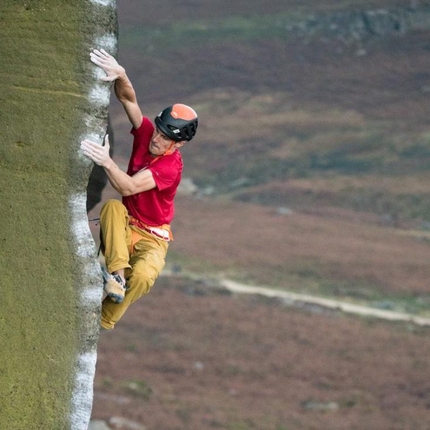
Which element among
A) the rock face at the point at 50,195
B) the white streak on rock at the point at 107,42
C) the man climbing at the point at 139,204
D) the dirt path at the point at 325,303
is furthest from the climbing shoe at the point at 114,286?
the dirt path at the point at 325,303

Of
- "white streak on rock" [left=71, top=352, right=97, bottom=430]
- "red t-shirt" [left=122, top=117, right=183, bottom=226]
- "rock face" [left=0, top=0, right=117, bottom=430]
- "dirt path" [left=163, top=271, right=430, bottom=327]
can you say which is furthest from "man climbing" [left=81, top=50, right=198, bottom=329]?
"dirt path" [left=163, top=271, right=430, bottom=327]

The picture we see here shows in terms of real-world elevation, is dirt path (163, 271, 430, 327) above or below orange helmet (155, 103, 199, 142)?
below

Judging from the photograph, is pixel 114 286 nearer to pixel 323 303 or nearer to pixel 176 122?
pixel 176 122

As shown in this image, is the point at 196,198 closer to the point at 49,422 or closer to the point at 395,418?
the point at 395,418

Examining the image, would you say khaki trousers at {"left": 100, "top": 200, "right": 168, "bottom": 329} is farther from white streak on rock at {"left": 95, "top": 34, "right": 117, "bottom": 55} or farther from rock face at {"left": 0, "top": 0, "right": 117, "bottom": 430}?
white streak on rock at {"left": 95, "top": 34, "right": 117, "bottom": 55}

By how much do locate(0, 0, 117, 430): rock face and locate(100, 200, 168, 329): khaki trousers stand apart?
346 mm

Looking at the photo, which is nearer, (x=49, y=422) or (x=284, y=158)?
(x=49, y=422)

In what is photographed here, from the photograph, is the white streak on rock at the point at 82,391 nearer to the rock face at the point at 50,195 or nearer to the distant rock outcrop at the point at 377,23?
the rock face at the point at 50,195

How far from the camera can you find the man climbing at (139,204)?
31.4ft

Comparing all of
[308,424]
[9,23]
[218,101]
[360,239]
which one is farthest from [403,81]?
[9,23]

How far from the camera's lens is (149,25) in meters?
103

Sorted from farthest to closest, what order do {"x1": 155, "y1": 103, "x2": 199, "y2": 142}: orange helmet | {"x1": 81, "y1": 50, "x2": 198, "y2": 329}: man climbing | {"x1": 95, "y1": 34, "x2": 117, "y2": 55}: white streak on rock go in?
1. {"x1": 155, "y1": 103, "x2": 199, "y2": 142}: orange helmet
2. {"x1": 81, "y1": 50, "x2": 198, "y2": 329}: man climbing
3. {"x1": 95, "y1": 34, "x2": 117, "y2": 55}: white streak on rock

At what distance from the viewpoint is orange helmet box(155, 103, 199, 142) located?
9969mm

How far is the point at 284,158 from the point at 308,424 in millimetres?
50269
